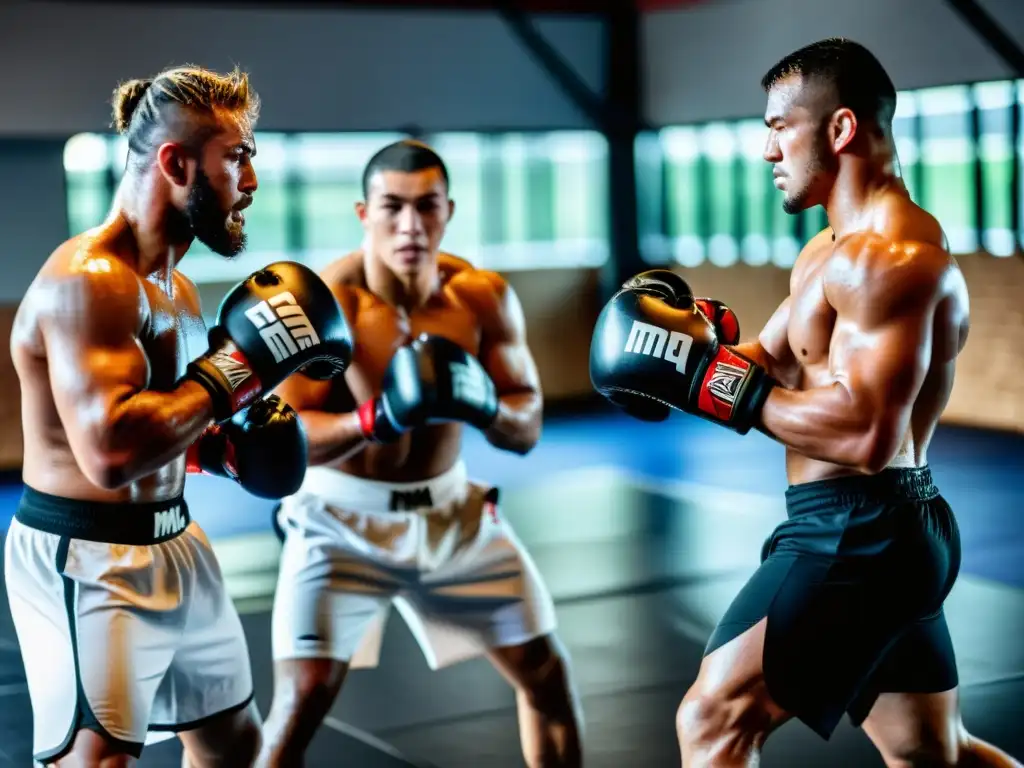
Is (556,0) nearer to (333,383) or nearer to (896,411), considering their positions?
(333,383)

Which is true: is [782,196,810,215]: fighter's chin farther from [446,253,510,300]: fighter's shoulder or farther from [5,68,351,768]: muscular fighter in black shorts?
[446,253,510,300]: fighter's shoulder

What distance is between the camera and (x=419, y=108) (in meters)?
10.9

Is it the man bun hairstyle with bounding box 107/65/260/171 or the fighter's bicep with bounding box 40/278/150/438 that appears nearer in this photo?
the fighter's bicep with bounding box 40/278/150/438

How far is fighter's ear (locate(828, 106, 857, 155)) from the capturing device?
261 centimetres

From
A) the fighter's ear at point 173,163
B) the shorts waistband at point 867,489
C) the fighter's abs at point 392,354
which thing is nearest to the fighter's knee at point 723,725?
the shorts waistband at point 867,489

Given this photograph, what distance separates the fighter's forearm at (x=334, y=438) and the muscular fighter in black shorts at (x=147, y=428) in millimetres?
398

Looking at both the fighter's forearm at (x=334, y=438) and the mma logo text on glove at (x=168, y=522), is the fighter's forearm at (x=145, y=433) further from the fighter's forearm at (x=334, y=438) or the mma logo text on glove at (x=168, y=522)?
the fighter's forearm at (x=334, y=438)

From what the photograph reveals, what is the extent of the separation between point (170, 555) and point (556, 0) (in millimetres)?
9611

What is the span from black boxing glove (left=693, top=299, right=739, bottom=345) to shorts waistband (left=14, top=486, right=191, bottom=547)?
1278 millimetres

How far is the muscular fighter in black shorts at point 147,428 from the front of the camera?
2.39 meters

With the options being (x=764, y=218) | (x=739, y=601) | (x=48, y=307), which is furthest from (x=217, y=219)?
(x=764, y=218)

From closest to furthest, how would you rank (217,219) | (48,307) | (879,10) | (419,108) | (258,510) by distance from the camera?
(48,307)
(217,219)
(258,510)
(879,10)
(419,108)

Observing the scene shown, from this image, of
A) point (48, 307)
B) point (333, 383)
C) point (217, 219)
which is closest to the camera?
point (48, 307)

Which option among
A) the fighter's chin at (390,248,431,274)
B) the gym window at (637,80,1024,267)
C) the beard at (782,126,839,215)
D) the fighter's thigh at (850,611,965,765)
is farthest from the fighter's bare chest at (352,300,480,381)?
the gym window at (637,80,1024,267)
